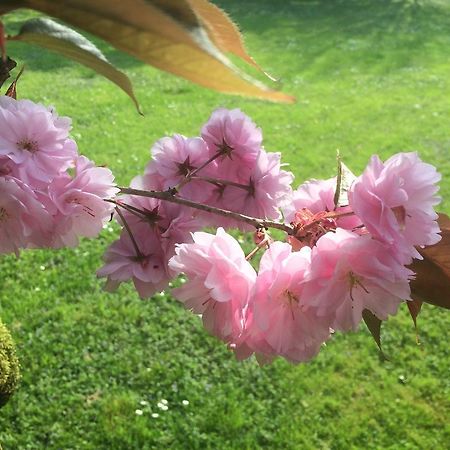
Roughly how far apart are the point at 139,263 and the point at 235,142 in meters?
0.17

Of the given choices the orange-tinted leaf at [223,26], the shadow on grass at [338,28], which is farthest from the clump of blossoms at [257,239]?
the shadow on grass at [338,28]

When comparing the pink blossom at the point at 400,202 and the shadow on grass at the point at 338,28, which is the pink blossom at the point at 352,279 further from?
the shadow on grass at the point at 338,28

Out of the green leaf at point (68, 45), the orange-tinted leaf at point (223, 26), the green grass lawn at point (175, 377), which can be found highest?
the orange-tinted leaf at point (223, 26)

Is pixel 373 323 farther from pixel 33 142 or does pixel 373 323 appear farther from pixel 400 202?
pixel 33 142

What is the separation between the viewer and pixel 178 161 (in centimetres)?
79

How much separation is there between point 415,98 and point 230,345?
21.5 ft

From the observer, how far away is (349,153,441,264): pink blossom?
0.54 metres

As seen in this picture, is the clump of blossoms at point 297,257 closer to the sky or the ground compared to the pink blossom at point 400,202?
closer to the ground

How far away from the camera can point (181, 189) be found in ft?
2.53

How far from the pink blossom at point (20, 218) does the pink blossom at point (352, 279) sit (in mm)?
234

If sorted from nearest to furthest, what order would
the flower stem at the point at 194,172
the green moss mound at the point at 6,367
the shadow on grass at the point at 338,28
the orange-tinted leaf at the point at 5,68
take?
the orange-tinted leaf at the point at 5,68 → the flower stem at the point at 194,172 → the green moss mound at the point at 6,367 → the shadow on grass at the point at 338,28

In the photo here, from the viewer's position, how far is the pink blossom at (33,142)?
575mm

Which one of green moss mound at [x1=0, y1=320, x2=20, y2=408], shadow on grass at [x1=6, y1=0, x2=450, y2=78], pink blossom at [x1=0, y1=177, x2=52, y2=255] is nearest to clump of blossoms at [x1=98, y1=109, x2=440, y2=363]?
pink blossom at [x1=0, y1=177, x2=52, y2=255]

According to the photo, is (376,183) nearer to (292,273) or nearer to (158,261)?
(292,273)
